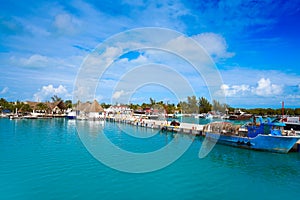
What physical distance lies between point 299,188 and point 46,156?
19.5 m

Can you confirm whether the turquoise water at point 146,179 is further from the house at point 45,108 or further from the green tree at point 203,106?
the green tree at point 203,106

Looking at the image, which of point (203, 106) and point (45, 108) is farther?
point (203, 106)

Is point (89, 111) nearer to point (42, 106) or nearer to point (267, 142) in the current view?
point (42, 106)

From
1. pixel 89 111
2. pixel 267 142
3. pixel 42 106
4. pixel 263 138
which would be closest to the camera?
pixel 267 142

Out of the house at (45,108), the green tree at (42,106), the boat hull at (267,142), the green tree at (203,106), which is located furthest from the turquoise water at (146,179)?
the green tree at (203,106)

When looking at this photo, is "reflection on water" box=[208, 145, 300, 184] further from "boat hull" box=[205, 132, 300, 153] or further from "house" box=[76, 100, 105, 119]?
"house" box=[76, 100, 105, 119]

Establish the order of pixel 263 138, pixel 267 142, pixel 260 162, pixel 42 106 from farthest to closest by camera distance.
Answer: pixel 42 106, pixel 263 138, pixel 267 142, pixel 260 162

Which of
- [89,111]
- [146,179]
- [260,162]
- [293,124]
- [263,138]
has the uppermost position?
[89,111]

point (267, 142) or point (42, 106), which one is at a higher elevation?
point (42, 106)

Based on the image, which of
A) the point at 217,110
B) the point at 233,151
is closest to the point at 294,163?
the point at 233,151

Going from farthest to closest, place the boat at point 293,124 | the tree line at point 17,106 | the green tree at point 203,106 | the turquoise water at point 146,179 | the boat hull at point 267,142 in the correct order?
1. the green tree at point 203,106
2. the tree line at point 17,106
3. the boat at point 293,124
4. the boat hull at point 267,142
5. the turquoise water at point 146,179

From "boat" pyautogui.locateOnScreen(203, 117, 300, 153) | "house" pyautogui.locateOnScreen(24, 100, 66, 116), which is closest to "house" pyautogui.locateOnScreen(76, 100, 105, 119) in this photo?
"house" pyautogui.locateOnScreen(24, 100, 66, 116)

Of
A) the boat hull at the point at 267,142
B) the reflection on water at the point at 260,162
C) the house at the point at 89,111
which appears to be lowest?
the reflection on water at the point at 260,162

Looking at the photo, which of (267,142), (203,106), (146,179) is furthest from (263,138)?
(203,106)
